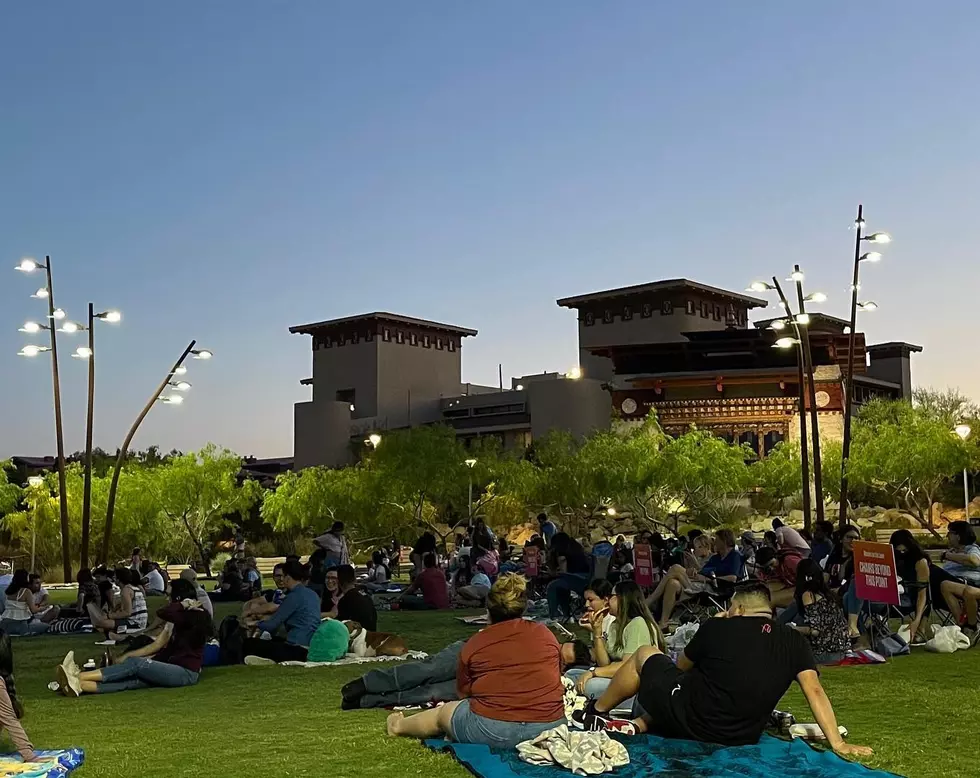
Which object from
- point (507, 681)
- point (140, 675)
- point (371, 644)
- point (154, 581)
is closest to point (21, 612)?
point (154, 581)

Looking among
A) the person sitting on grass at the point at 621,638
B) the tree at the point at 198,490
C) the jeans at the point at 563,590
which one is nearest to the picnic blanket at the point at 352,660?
the person sitting on grass at the point at 621,638

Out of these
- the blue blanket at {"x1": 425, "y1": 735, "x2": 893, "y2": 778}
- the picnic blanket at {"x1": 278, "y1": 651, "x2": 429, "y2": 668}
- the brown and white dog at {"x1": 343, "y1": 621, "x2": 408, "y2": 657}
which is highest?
the blue blanket at {"x1": 425, "y1": 735, "x2": 893, "y2": 778}

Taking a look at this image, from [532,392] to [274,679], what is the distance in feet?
151

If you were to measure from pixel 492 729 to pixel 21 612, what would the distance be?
1279 cm

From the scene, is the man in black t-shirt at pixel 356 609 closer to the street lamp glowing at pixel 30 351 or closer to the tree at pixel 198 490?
the street lamp glowing at pixel 30 351

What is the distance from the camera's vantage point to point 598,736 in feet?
21.7

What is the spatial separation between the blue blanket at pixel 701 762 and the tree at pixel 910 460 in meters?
37.9

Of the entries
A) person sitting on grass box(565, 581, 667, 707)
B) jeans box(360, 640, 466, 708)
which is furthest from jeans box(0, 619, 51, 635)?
person sitting on grass box(565, 581, 667, 707)

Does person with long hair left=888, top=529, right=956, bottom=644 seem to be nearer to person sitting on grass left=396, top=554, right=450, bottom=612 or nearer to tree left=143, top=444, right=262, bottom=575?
person sitting on grass left=396, top=554, right=450, bottom=612

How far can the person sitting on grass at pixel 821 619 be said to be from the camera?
10.8 m

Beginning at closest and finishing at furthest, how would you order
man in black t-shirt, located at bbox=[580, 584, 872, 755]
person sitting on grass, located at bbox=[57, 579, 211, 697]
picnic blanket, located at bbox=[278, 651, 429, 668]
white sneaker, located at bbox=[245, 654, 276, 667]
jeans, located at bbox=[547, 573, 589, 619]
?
man in black t-shirt, located at bbox=[580, 584, 872, 755] → person sitting on grass, located at bbox=[57, 579, 211, 697] → picnic blanket, located at bbox=[278, 651, 429, 668] → white sneaker, located at bbox=[245, 654, 276, 667] → jeans, located at bbox=[547, 573, 589, 619]

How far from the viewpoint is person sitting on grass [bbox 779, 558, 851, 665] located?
35.4 ft

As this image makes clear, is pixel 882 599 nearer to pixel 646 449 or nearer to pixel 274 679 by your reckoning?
pixel 274 679

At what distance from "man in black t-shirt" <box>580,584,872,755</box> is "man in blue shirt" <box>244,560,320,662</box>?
578 centimetres
